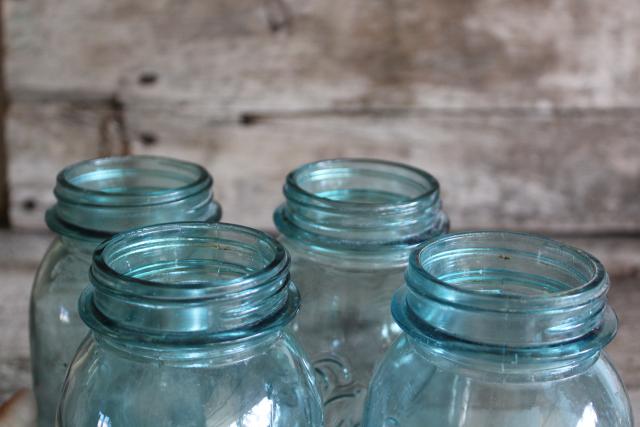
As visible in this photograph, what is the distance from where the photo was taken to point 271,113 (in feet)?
2.76

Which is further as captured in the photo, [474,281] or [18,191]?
[18,191]

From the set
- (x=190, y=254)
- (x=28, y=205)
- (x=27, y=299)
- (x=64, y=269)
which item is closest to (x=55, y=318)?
(x=64, y=269)

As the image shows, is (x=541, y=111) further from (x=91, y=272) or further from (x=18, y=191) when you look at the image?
(x=91, y=272)

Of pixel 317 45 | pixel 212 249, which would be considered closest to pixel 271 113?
pixel 317 45

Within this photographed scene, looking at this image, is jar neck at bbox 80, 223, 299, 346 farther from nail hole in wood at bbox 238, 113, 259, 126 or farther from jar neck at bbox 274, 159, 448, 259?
nail hole in wood at bbox 238, 113, 259, 126

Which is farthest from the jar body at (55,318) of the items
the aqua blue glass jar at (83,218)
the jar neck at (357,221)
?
Result: the jar neck at (357,221)

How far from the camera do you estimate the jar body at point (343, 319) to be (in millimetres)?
424

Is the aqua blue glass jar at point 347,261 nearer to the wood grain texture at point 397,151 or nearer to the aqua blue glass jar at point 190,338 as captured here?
the aqua blue glass jar at point 190,338

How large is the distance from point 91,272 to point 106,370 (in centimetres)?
4

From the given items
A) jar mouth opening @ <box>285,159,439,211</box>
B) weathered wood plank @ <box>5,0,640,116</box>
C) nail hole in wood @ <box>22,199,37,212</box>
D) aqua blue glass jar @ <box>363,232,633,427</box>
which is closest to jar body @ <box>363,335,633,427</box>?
aqua blue glass jar @ <box>363,232,633,427</box>

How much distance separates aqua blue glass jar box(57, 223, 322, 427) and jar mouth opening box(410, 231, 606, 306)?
6cm

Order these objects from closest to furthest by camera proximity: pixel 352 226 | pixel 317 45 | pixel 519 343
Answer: pixel 519 343, pixel 352 226, pixel 317 45

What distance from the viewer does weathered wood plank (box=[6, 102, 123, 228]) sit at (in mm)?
838

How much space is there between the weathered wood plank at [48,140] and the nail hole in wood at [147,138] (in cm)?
2
